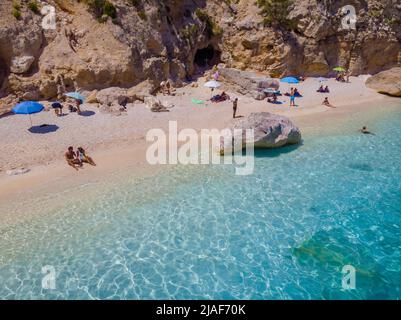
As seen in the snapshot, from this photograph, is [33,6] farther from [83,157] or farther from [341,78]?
Answer: [341,78]

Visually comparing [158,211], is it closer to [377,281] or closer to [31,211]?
[31,211]

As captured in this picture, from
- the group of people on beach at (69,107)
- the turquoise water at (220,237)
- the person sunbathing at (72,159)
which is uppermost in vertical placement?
the group of people on beach at (69,107)

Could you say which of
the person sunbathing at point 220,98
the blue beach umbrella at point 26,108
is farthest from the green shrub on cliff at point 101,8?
the blue beach umbrella at point 26,108

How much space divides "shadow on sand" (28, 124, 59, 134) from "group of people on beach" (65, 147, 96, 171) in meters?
4.51

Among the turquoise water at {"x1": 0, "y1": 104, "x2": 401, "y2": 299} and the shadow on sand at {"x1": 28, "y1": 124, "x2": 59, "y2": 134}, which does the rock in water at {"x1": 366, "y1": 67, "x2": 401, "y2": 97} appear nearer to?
the turquoise water at {"x1": 0, "y1": 104, "x2": 401, "y2": 299}

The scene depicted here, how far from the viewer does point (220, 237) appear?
42.2 ft

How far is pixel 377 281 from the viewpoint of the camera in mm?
10711

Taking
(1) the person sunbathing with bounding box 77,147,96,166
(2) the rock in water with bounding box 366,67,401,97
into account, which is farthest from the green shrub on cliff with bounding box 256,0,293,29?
(1) the person sunbathing with bounding box 77,147,96,166

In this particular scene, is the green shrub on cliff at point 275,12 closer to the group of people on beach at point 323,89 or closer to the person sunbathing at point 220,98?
the group of people on beach at point 323,89

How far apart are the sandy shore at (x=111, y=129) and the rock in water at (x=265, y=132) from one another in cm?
427

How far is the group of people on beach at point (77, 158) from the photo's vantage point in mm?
18406

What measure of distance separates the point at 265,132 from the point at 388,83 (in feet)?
72.5

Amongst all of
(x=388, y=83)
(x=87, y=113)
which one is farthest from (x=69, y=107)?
(x=388, y=83)
